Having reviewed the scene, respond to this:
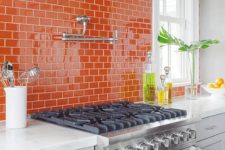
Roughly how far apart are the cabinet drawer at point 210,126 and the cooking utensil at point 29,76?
1.18 meters

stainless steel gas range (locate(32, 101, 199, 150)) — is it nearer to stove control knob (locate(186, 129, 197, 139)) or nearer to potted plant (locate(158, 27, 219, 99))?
stove control knob (locate(186, 129, 197, 139))

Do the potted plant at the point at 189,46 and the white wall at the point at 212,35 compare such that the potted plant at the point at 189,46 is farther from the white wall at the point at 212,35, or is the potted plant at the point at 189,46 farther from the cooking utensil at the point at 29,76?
the cooking utensil at the point at 29,76

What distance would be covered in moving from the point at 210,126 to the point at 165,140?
0.73 metres

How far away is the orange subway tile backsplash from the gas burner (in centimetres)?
15

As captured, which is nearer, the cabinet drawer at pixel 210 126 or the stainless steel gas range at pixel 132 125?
the stainless steel gas range at pixel 132 125

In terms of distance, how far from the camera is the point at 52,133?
1569 mm

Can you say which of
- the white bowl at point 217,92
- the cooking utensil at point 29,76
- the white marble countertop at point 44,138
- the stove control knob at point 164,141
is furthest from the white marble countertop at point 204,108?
the cooking utensil at point 29,76

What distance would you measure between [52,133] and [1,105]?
1.47ft

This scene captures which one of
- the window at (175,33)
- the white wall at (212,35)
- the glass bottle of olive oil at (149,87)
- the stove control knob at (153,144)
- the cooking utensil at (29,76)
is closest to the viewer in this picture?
the stove control knob at (153,144)

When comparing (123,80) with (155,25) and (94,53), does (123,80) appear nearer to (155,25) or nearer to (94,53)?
(94,53)

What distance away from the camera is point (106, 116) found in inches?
73.2

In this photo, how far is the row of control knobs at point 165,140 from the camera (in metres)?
1.65

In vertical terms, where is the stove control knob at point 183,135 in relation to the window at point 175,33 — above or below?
below

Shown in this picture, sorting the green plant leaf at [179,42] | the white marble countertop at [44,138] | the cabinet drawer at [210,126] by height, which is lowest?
the cabinet drawer at [210,126]
